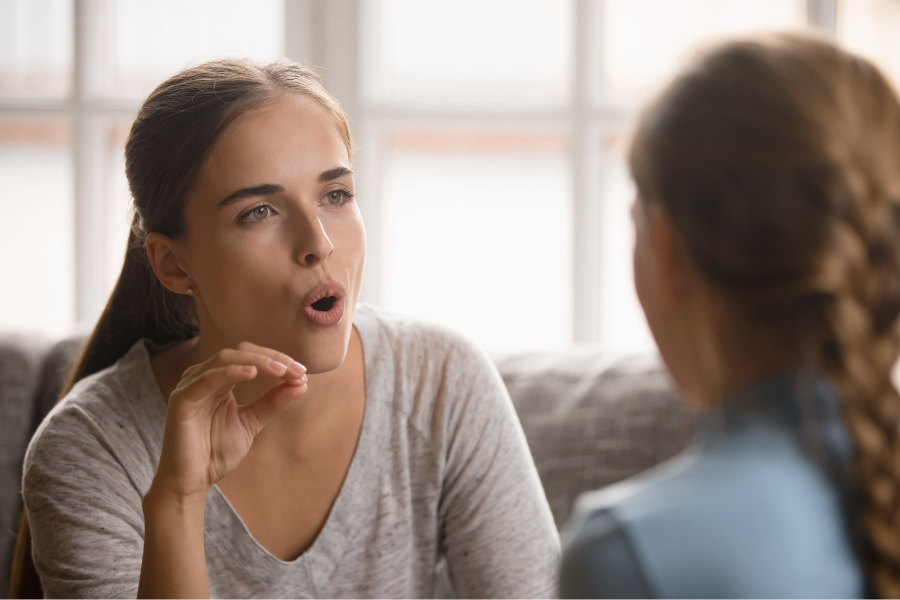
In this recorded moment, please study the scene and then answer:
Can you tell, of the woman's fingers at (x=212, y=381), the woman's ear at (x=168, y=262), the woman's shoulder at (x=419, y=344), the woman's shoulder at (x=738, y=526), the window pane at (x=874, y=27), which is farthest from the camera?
the window pane at (x=874, y=27)

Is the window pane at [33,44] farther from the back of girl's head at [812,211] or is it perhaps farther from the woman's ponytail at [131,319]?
the back of girl's head at [812,211]

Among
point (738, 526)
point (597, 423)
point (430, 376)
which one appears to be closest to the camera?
point (738, 526)

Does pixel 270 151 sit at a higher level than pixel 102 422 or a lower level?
higher

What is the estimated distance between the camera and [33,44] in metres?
2.15

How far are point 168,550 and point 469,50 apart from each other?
5.35 ft

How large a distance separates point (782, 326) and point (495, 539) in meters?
0.78

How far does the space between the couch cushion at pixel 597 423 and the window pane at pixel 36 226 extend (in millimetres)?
1452

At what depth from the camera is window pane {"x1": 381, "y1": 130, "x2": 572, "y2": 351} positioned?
2221mm

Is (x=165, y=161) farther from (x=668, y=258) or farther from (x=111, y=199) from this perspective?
(x=111, y=199)

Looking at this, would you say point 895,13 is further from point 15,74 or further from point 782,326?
point 15,74

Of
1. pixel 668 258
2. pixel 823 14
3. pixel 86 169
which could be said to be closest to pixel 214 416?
pixel 668 258

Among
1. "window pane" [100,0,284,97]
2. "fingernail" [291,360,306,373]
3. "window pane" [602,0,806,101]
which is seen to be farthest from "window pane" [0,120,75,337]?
"window pane" [602,0,806,101]

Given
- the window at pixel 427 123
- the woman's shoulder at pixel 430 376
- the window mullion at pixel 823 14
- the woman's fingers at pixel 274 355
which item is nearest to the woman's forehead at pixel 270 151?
the woman's fingers at pixel 274 355

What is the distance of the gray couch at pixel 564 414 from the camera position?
4.89 ft
